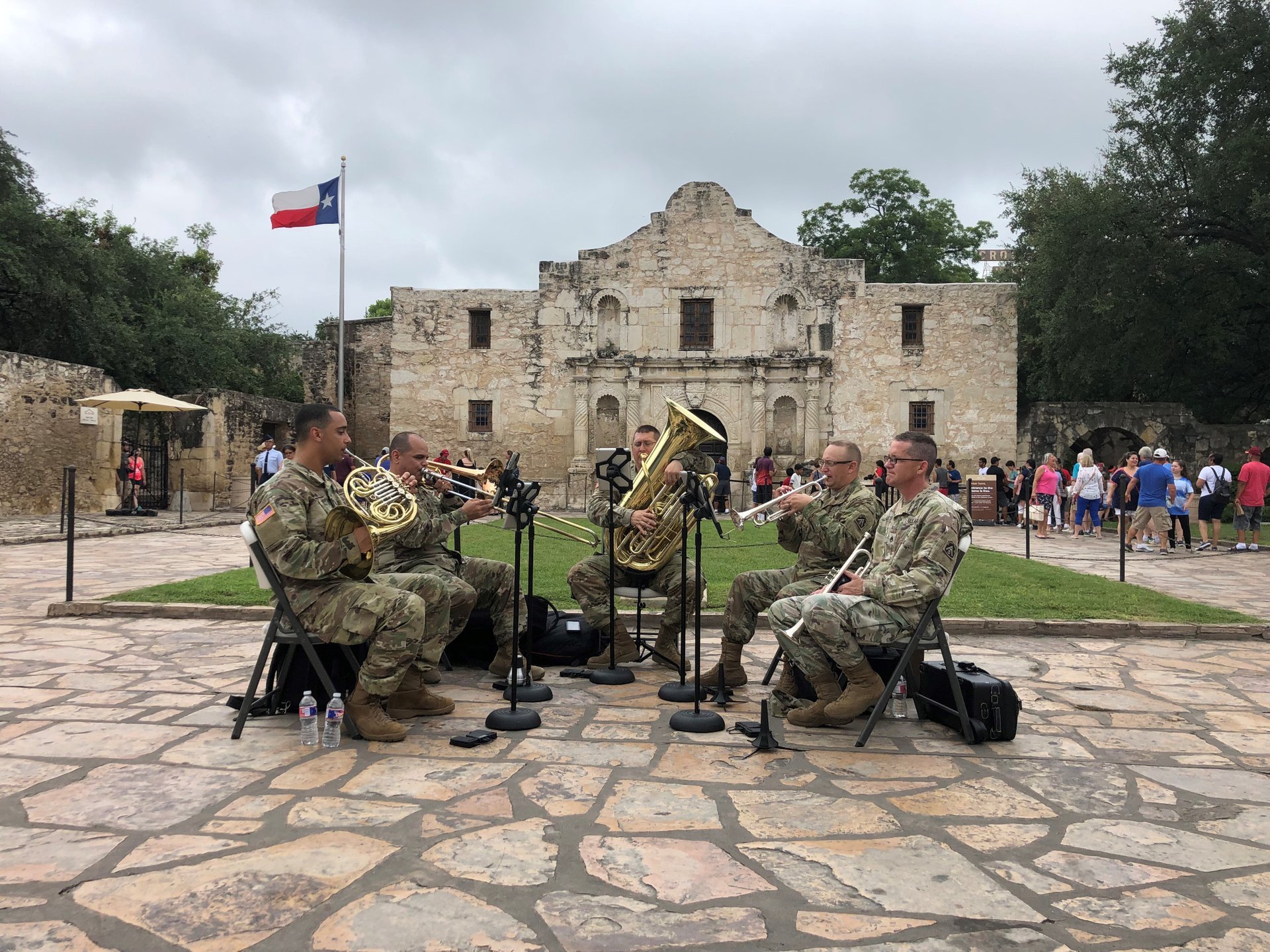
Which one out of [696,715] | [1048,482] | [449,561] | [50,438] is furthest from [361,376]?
[696,715]

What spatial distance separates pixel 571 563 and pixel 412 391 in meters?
17.3

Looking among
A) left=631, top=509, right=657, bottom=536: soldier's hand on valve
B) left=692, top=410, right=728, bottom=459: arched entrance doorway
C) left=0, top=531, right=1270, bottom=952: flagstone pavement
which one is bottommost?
left=0, top=531, right=1270, bottom=952: flagstone pavement

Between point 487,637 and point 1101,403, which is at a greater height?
point 1101,403

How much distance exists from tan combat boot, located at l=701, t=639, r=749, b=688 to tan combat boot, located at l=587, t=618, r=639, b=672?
29.0 inches

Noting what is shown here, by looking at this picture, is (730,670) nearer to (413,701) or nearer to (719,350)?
(413,701)

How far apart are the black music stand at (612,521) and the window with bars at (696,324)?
2078 cm

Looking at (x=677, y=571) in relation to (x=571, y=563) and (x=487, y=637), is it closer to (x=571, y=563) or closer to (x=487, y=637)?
(x=487, y=637)

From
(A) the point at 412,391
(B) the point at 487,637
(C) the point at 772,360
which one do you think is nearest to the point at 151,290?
(A) the point at 412,391

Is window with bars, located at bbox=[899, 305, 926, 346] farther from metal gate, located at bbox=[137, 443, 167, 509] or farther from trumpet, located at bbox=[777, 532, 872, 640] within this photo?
trumpet, located at bbox=[777, 532, 872, 640]

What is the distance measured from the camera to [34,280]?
22.6 m

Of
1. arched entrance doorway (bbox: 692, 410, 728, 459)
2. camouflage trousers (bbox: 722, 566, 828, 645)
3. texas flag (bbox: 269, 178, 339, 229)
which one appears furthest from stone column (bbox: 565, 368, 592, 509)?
camouflage trousers (bbox: 722, 566, 828, 645)

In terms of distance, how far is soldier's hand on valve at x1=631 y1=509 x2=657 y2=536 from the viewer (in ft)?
19.1

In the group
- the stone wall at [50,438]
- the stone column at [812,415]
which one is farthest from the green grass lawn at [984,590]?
the stone column at [812,415]

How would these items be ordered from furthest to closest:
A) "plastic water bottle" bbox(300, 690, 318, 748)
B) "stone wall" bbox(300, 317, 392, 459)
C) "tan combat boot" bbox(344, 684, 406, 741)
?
"stone wall" bbox(300, 317, 392, 459), "tan combat boot" bbox(344, 684, 406, 741), "plastic water bottle" bbox(300, 690, 318, 748)
